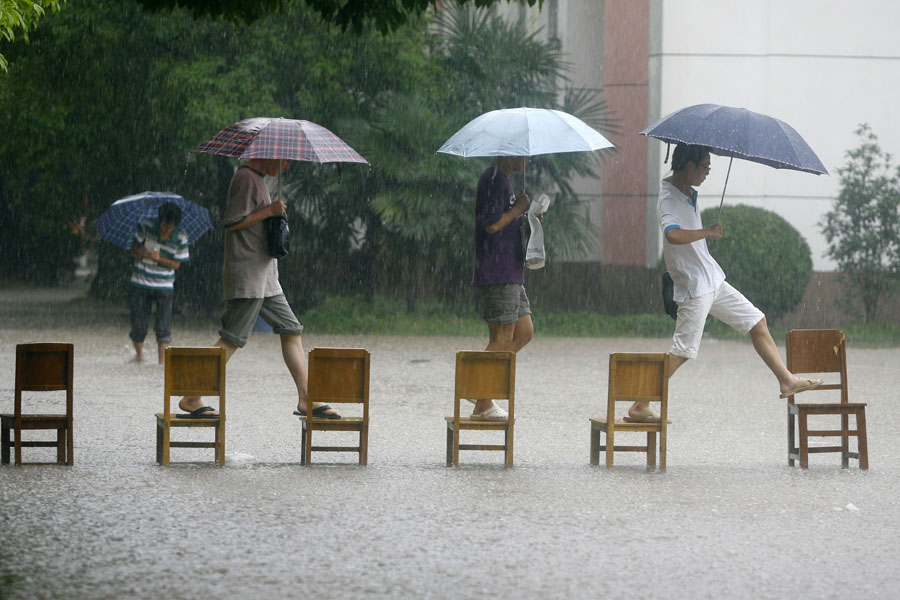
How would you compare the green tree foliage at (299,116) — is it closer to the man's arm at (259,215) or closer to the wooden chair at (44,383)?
the man's arm at (259,215)

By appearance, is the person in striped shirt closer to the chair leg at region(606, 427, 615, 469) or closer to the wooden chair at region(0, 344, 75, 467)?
the wooden chair at region(0, 344, 75, 467)

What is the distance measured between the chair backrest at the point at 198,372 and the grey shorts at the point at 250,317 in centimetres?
63

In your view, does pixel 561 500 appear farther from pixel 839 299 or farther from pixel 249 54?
pixel 839 299

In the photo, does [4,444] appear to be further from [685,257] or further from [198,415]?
[685,257]

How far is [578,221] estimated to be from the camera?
20.0m

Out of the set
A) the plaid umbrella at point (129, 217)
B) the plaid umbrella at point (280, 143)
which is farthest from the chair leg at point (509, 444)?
the plaid umbrella at point (129, 217)

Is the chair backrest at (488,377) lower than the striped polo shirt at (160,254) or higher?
lower

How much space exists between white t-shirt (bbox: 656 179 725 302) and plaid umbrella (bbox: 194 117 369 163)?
1.82 meters

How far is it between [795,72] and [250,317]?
14.9 meters

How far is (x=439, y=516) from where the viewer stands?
6219 mm

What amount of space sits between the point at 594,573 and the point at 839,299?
15.1 metres

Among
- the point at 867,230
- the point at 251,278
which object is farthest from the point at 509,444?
the point at 867,230

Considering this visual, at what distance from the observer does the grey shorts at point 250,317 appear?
812 cm

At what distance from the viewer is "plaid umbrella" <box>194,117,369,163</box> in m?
8.11
